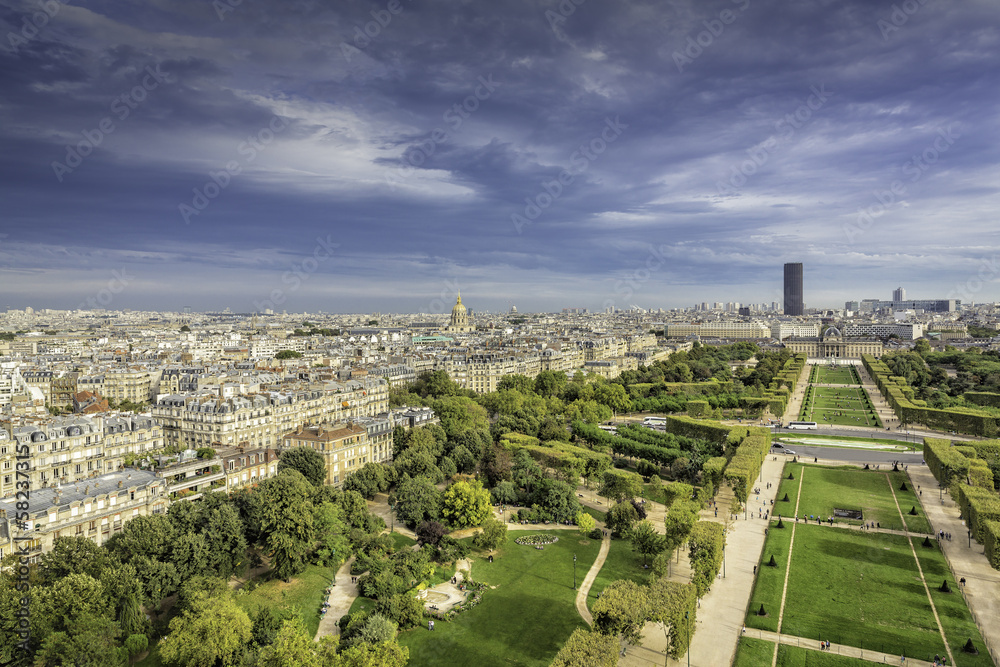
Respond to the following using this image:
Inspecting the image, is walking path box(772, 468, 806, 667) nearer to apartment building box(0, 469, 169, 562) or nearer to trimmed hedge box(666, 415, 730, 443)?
trimmed hedge box(666, 415, 730, 443)

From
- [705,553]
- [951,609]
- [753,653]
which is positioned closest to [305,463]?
[705,553]

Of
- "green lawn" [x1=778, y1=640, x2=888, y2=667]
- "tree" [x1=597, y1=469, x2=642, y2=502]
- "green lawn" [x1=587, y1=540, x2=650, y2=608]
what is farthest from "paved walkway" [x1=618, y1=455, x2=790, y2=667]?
"tree" [x1=597, y1=469, x2=642, y2=502]

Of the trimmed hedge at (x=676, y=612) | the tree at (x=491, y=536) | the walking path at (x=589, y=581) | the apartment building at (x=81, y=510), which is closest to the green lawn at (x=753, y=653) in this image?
the trimmed hedge at (x=676, y=612)

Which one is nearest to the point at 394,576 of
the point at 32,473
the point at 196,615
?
the point at 196,615

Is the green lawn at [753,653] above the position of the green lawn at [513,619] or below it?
above

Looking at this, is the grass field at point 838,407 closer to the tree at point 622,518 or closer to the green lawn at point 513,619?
the tree at point 622,518

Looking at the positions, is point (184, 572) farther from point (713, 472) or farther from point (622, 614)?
point (713, 472)

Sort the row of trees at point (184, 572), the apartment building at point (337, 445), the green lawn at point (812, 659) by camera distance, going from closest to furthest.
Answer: the row of trees at point (184, 572)
the green lawn at point (812, 659)
the apartment building at point (337, 445)
